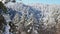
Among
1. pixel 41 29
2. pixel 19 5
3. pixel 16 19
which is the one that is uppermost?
pixel 19 5

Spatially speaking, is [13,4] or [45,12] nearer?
[13,4]

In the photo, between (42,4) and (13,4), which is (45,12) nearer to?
(42,4)

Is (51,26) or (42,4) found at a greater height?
(42,4)

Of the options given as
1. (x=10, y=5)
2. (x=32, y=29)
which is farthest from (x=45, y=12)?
(x=10, y=5)
